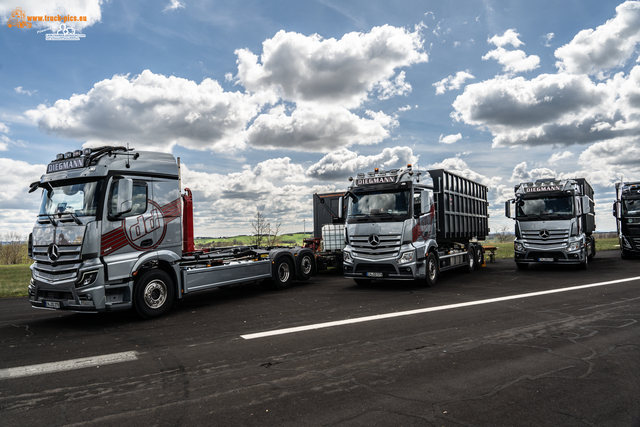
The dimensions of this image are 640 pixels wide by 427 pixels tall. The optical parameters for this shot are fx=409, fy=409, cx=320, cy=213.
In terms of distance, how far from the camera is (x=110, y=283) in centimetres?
764

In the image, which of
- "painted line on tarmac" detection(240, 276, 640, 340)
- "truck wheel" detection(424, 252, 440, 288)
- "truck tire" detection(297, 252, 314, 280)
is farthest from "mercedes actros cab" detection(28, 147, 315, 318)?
"truck wheel" detection(424, 252, 440, 288)

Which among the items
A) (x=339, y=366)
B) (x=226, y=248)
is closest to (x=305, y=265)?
(x=226, y=248)

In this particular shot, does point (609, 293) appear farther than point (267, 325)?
Yes

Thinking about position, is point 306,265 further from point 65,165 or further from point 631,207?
point 631,207

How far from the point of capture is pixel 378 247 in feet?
38.2

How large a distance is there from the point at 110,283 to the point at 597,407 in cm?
756

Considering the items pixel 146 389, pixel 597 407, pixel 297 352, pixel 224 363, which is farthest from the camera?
pixel 297 352

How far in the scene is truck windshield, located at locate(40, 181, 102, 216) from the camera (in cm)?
767

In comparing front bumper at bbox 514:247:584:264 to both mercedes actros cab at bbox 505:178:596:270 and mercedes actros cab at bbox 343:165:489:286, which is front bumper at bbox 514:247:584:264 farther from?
mercedes actros cab at bbox 343:165:489:286

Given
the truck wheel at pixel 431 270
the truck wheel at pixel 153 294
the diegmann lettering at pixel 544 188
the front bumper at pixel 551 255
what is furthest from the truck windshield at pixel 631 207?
the truck wheel at pixel 153 294

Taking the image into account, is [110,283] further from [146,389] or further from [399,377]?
[399,377]

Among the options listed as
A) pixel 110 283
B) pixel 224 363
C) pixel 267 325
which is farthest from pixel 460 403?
pixel 110 283

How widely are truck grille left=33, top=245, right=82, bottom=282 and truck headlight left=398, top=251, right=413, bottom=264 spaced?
7.74 m

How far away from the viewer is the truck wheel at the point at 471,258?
16562mm
